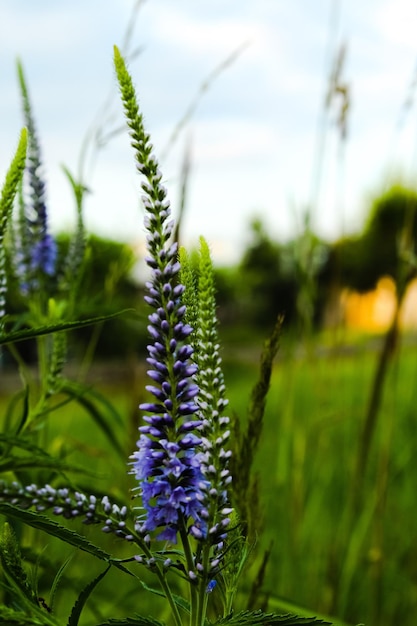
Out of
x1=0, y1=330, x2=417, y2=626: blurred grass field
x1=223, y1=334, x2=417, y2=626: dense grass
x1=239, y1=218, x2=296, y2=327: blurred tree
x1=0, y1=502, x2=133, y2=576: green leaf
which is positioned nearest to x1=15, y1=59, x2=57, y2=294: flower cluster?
x1=0, y1=330, x2=417, y2=626: blurred grass field

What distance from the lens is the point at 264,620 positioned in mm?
855

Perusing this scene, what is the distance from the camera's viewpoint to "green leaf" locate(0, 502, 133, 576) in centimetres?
84

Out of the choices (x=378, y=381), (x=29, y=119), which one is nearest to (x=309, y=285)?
(x=378, y=381)

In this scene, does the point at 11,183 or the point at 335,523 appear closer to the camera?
the point at 11,183

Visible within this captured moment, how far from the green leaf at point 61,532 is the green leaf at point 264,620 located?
13cm

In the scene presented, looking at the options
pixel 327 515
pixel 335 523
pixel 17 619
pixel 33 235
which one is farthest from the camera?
pixel 327 515

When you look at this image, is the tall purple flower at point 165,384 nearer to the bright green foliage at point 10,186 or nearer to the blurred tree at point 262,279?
the bright green foliage at point 10,186

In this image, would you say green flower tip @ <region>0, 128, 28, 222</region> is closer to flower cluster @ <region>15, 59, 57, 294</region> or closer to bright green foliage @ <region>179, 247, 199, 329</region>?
bright green foliage @ <region>179, 247, 199, 329</region>

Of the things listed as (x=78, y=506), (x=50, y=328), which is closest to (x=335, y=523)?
(x=78, y=506)

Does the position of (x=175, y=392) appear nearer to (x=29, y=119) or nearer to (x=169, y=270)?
(x=169, y=270)

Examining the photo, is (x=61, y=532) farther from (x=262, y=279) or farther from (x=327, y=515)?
(x=262, y=279)

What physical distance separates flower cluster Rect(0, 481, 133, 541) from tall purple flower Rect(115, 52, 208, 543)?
0.04 m

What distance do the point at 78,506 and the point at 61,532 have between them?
0.10m

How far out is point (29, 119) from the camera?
1977 millimetres
